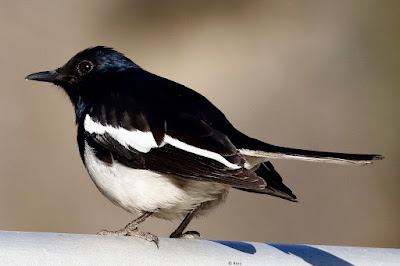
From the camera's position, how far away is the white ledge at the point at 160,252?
308 cm

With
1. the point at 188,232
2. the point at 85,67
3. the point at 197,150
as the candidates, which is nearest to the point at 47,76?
the point at 85,67

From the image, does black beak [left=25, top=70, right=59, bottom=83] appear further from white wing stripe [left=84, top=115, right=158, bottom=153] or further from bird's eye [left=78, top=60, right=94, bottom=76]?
white wing stripe [left=84, top=115, right=158, bottom=153]

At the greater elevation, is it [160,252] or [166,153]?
[166,153]

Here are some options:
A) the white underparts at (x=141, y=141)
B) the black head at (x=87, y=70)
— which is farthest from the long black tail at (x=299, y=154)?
the black head at (x=87, y=70)

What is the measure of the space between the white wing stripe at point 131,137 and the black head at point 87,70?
1.99ft

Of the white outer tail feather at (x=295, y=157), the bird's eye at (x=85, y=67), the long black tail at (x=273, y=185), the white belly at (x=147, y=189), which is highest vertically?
the bird's eye at (x=85, y=67)

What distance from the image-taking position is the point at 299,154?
4023 millimetres

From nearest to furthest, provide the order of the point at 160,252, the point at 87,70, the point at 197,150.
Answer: the point at 160,252 < the point at 197,150 < the point at 87,70

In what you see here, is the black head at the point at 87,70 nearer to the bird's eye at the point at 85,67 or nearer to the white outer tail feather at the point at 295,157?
the bird's eye at the point at 85,67

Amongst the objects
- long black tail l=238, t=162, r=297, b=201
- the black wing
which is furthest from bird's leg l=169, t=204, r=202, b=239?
the black wing

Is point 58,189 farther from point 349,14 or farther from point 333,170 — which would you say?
point 349,14

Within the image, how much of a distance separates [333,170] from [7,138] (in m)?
2.44

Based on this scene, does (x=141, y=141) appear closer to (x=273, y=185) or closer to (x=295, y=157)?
(x=273, y=185)

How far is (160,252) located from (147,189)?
119 cm
